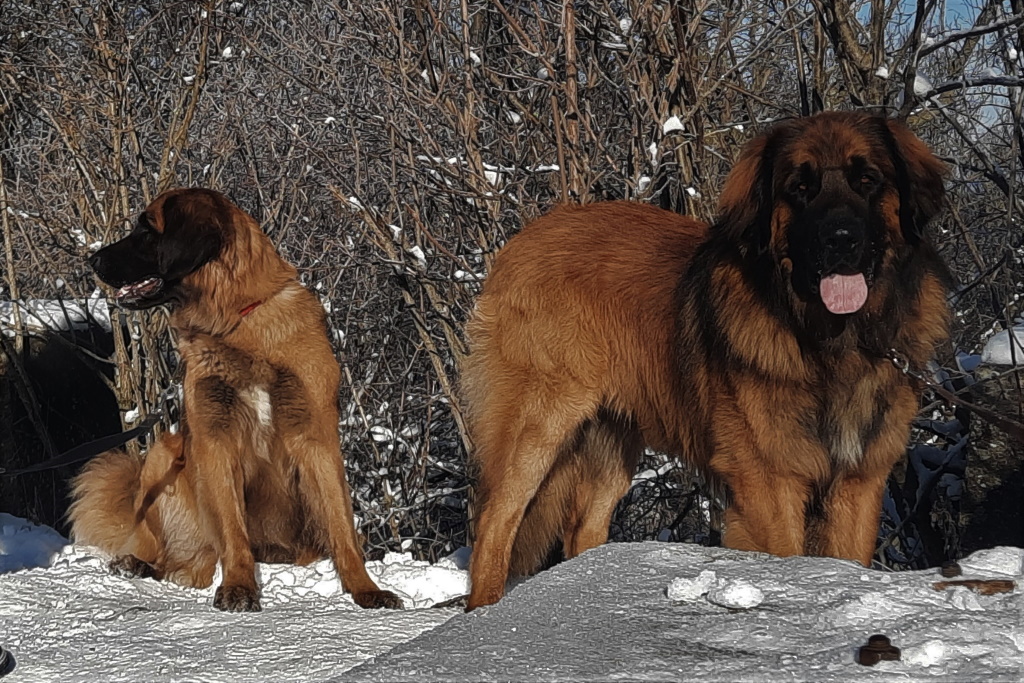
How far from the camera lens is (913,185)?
3863 millimetres

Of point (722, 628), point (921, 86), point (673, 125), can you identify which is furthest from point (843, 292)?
point (673, 125)

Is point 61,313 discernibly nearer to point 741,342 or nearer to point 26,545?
point 26,545

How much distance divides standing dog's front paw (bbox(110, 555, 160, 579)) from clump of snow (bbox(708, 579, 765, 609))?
3.47m

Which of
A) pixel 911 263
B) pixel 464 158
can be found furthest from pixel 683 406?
pixel 464 158

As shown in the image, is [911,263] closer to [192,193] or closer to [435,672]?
[435,672]

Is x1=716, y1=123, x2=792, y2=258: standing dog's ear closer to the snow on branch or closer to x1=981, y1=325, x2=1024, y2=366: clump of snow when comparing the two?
the snow on branch

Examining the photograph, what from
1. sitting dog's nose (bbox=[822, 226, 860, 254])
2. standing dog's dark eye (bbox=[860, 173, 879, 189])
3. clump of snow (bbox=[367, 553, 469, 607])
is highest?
standing dog's dark eye (bbox=[860, 173, 879, 189])

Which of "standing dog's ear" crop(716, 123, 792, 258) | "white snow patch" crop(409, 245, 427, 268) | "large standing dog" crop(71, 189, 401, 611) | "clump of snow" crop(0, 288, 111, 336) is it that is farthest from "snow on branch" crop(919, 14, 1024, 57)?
"clump of snow" crop(0, 288, 111, 336)

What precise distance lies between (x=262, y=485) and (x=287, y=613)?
928 millimetres

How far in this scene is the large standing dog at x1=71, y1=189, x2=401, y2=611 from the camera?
516cm

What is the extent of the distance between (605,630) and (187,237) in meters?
3.15

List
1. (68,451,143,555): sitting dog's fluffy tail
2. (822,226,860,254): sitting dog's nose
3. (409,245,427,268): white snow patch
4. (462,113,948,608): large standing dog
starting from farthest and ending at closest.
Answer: (409,245,427,268): white snow patch < (68,451,143,555): sitting dog's fluffy tail < (462,113,948,608): large standing dog < (822,226,860,254): sitting dog's nose

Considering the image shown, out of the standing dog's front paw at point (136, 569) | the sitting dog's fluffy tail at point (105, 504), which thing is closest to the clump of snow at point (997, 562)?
the standing dog's front paw at point (136, 569)

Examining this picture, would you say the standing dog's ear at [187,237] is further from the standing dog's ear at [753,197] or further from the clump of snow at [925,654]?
the clump of snow at [925,654]
